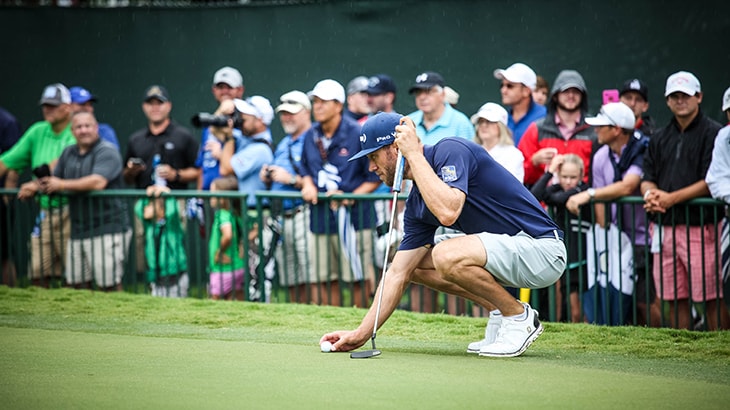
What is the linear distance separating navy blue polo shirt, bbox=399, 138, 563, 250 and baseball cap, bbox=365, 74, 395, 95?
4511mm

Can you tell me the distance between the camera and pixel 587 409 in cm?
497

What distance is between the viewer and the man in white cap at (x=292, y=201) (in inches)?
389

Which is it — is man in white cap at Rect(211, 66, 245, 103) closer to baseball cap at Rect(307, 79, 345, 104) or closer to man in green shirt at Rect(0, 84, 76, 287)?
man in green shirt at Rect(0, 84, 76, 287)

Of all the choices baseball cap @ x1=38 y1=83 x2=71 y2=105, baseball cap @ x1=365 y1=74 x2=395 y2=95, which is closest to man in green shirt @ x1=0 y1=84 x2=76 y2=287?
baseball cap @ x1=38 y1=83 x2=71 y2=105

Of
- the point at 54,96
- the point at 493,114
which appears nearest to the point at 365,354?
the point at 493,114

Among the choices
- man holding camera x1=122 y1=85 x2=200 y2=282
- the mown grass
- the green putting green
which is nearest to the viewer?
the green putting green

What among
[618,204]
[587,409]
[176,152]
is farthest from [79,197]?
[587,409]

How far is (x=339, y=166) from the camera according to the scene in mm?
10102

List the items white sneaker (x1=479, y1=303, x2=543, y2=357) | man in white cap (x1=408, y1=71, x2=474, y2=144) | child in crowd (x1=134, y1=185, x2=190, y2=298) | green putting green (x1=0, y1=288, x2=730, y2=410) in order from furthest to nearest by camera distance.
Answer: child in crowd (x1=134, y1=185, x2=190, y2=298), man in white cap (x1=408, y1=71, x2=474, y2=144), white sneaker (x1=479, y1=303, x2=543, y2=357), green putting green (x1=0, y1=288, x2=730, y2=410)

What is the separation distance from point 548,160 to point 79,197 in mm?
4512

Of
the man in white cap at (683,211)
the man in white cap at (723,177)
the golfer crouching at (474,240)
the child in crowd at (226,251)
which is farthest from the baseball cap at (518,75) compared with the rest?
the golfer crouching at (474,240)

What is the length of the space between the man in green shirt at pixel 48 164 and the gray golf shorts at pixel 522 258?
5.76 m

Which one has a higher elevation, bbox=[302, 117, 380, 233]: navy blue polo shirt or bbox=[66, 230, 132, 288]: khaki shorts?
bbox=[302, 117, 380, 233]: navy blue polo shirt

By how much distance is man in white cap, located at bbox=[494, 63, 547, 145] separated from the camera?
33.0 feet
